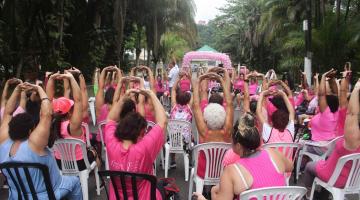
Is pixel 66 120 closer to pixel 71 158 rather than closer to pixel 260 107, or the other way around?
pixel 71 158

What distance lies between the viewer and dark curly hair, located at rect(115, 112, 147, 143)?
3.75 meters

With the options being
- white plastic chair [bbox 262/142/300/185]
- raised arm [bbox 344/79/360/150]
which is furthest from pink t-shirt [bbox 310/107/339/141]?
raised arm [bbox 344/79/360/150]

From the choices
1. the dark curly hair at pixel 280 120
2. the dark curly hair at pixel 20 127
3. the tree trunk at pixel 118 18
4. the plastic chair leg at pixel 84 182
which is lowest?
the plastic chair leg at pixel 84 182

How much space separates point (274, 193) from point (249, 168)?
0.25m

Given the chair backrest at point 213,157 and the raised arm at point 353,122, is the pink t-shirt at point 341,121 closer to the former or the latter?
the raised arm at point 353,122

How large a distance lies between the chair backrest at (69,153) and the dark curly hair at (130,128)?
1815 millimetres

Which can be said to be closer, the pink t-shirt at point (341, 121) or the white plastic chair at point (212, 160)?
the white plastic chair at point (212, 160)

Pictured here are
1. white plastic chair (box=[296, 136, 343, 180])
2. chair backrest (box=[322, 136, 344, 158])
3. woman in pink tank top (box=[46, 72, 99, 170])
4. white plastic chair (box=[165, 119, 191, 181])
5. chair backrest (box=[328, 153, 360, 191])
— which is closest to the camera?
chair backrest (box=[328, 153, 360, 191])

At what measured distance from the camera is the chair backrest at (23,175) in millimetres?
3855

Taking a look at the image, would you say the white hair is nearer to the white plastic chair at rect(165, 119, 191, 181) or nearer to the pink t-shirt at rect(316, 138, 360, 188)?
the pink t-shirt at rect(316, 138, 360, 188)

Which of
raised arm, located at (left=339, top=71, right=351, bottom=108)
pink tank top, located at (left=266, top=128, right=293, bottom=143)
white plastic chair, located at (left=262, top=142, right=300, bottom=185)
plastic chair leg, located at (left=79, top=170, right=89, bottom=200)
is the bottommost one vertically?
plastic chair leg, located at (left=79, top=170, right=89, bottom=200)

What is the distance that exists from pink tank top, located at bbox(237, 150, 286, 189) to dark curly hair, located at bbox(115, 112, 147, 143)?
90 cm

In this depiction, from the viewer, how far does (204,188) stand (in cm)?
546

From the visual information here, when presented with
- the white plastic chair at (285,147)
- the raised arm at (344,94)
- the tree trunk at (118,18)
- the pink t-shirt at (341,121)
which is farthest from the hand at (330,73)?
the tree trunk at (118,18)
